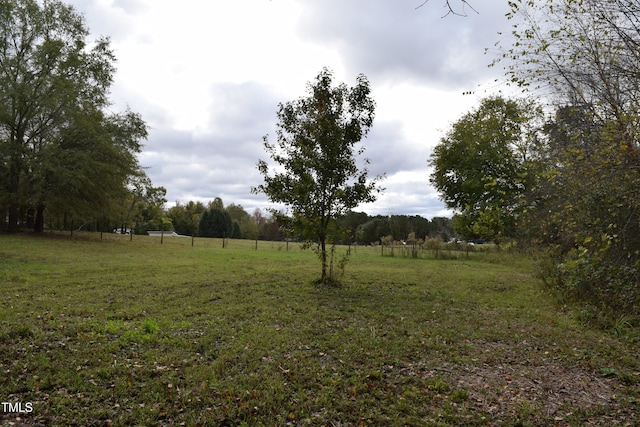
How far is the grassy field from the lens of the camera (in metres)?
4.05

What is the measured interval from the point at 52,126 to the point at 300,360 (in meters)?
27.3

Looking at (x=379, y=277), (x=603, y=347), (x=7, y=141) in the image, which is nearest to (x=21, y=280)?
(x=379, y=277)

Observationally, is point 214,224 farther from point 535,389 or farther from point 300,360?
point 535,389

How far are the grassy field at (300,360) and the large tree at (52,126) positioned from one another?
611 inches

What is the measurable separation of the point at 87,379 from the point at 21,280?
9135 millimetres

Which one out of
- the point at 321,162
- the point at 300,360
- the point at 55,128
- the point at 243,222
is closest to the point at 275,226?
the point at 243,222

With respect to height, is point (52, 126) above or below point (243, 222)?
above

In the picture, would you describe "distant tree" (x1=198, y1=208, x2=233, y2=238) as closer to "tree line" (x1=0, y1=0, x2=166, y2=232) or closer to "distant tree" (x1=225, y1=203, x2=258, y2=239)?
"distant tree" (x1=225, y1=203, x2=258, y2=239)

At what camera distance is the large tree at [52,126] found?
2312 cm

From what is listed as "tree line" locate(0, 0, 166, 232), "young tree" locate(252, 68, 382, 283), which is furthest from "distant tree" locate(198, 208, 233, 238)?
"young tree" locate(252, 68, 382, 283)

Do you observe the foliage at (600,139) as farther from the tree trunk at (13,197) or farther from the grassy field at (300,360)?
the tree trunk at (13,197)

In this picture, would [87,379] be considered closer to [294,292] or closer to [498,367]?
[498,367]

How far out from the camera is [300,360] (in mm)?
5504

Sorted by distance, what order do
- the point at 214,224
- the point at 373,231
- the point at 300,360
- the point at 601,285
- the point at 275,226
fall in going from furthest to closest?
1. the point at 275,226
2. the point at 214,224
3. the point at 373,231
4. the point at 601,285
5. the point at 300,360
